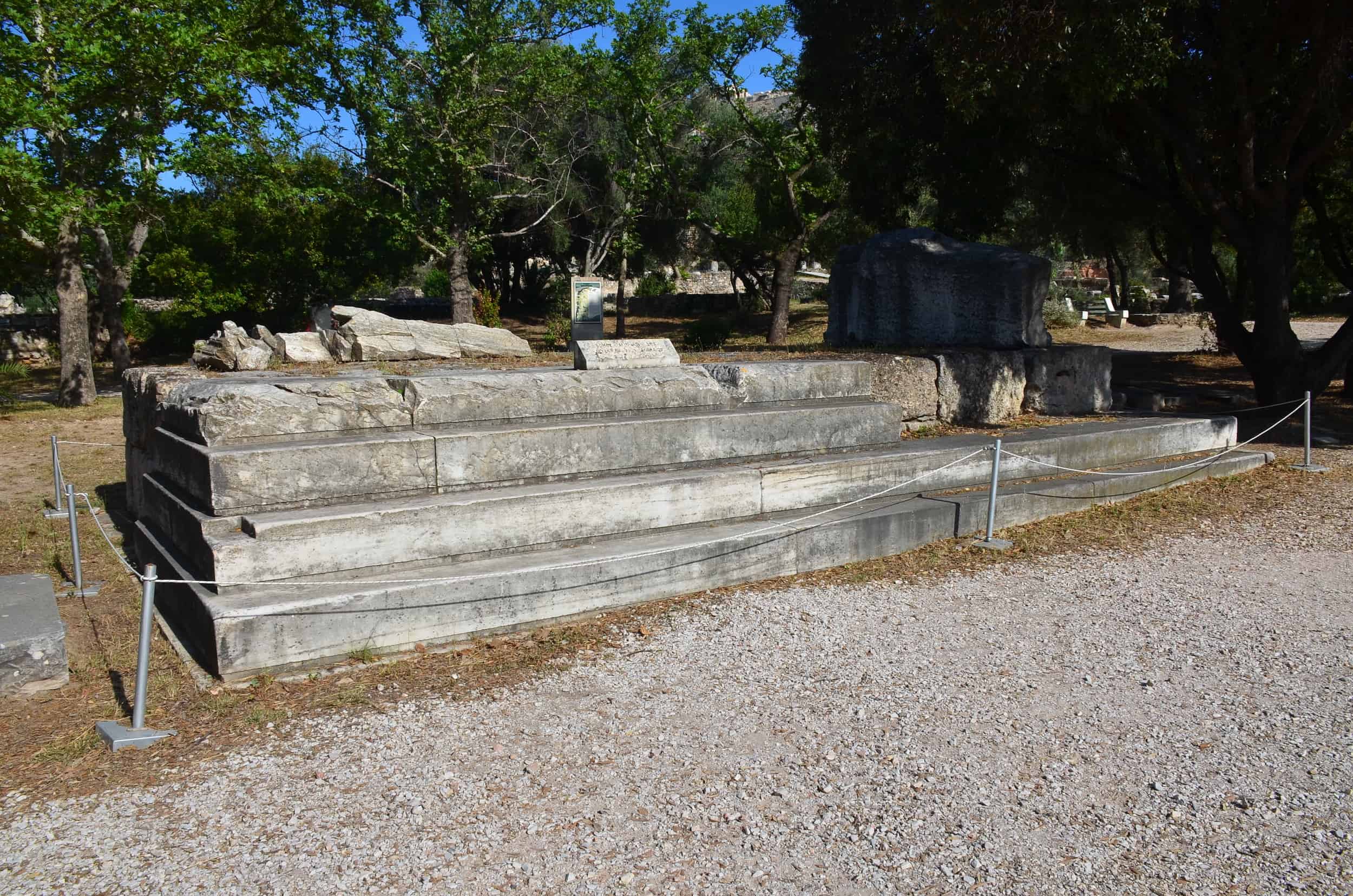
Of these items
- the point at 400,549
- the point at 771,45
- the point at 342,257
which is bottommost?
the point at 400,549

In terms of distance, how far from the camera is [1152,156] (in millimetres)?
13062

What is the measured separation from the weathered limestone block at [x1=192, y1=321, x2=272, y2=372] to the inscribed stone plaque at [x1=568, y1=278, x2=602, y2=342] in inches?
377

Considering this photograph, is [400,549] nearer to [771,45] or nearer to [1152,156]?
[1152,156]

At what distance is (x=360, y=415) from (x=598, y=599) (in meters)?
1.82

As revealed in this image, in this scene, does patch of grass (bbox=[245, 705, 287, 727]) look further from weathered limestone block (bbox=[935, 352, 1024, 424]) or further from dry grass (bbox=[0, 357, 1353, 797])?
weathered limestone block (bbox=[935, 352, 1024, 424])

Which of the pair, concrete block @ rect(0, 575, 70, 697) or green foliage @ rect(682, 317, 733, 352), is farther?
green foliage @ rect(682, 317, 733, 352)

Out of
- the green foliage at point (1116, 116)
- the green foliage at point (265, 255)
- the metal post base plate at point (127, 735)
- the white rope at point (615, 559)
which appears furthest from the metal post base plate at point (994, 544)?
the green foliage at point (265, 255)

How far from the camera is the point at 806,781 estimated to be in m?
3.71

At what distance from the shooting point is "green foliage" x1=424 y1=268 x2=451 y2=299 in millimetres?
37031

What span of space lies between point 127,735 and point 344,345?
5166 millimetres

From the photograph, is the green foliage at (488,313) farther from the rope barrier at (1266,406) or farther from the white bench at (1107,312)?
the white bench at (1107,312)

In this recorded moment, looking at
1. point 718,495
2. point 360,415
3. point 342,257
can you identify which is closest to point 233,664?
point 360,415

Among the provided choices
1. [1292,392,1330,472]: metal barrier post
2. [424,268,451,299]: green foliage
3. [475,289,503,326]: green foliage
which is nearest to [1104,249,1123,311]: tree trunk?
[475,289,503,326]: green foliage

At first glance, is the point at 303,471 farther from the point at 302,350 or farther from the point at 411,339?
the point at 411,339
